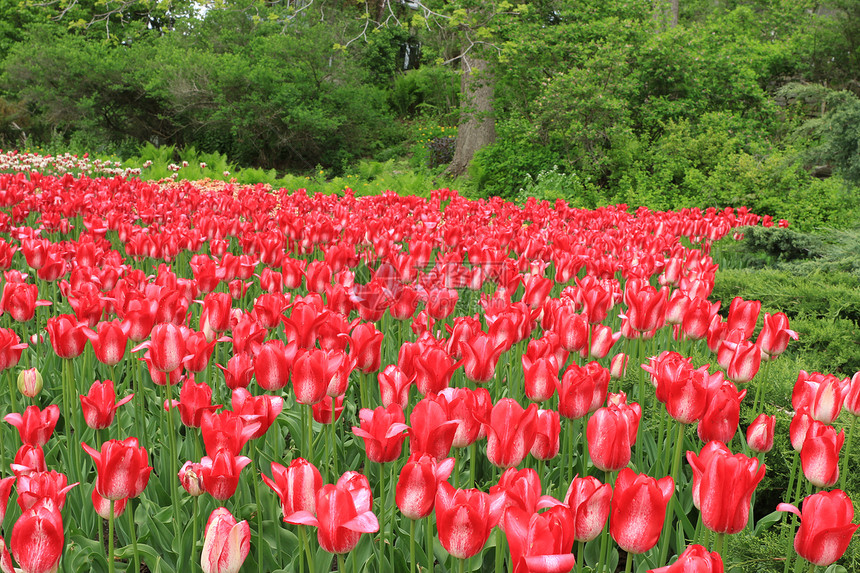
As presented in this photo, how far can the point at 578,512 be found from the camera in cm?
135

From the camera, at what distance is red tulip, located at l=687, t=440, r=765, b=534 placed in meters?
1.30

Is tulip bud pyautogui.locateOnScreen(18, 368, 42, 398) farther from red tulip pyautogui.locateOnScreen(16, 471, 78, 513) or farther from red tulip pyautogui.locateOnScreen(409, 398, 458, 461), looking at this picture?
red tulip pyautogui.locateOnScreen(409, 398, 458, 461)

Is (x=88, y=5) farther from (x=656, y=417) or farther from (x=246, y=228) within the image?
(x=656, y=417)

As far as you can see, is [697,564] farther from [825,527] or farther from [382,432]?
[382,432]

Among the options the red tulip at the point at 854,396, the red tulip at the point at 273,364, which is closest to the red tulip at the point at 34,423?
the red tulip at the point at 273,364

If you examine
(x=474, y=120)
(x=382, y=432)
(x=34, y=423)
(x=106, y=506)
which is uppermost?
(x=474, y=120)

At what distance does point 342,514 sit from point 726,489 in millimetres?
736

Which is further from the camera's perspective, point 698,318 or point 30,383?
point 698,318

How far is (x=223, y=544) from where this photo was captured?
1277mm

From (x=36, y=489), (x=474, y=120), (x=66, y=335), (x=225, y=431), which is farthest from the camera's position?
(x=474, y=120)

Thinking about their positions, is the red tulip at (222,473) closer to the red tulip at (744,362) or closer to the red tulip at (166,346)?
→ the red tulip at (166,346)

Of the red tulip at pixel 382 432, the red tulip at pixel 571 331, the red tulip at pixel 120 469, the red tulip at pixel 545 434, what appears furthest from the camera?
the red tulip at pixel 571 331

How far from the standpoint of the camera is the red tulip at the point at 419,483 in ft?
4.36

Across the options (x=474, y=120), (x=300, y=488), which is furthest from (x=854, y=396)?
(x=474, y=120)
